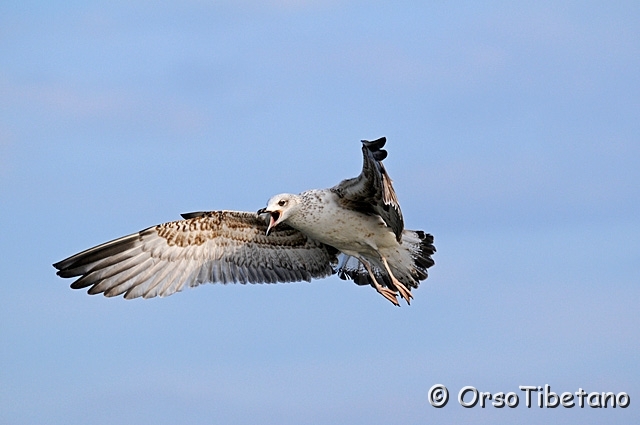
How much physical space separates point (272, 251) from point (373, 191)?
212 cm

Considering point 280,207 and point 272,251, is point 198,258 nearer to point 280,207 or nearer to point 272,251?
point 272,251

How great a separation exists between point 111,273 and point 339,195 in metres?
2.98

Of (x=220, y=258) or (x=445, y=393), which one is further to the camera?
(x=220, y=258)

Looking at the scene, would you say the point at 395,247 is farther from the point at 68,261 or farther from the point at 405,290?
the point at 68,261

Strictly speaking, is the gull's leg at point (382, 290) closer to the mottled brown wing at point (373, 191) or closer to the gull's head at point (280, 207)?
the mottled brown wing at point (373, 191)

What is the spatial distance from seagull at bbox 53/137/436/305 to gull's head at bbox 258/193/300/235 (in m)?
0.01

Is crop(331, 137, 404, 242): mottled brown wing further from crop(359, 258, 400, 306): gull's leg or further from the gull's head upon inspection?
crop(359, 258, 400, 306): gull's leg

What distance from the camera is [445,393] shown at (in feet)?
32.8

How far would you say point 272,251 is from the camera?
38.1 ft

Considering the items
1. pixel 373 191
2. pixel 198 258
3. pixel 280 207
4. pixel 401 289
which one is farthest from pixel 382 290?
pixel 198 258

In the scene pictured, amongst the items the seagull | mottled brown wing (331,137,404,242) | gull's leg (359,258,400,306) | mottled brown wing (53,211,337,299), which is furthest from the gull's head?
gull's leg (359,258,400,306)

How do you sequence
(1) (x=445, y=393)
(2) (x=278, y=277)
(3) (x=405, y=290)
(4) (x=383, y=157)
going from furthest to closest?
(2) (x=278, y=277)
(3) (x=405, y=290)
(1) (x=445, y=393)
(4) (x=383, y=157)

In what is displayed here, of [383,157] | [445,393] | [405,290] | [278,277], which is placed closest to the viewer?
[383,157]

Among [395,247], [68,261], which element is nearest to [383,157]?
[395,247]
